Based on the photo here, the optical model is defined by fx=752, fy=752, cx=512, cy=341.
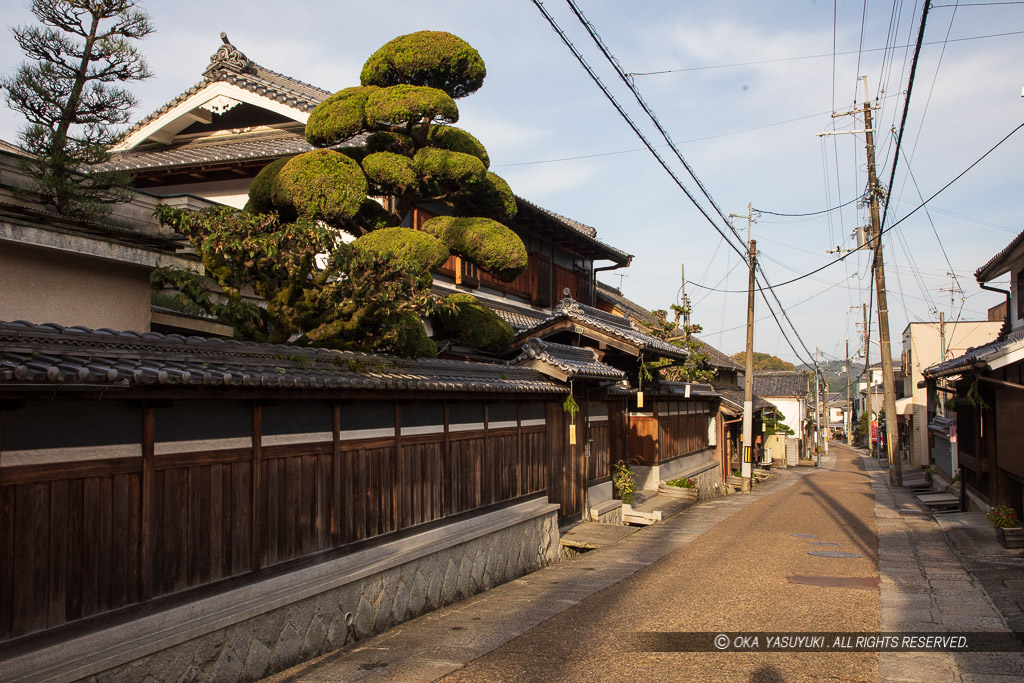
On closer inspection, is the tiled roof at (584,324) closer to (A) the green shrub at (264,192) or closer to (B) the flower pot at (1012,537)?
(A) the green shrub at (264,192)

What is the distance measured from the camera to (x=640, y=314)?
128ft

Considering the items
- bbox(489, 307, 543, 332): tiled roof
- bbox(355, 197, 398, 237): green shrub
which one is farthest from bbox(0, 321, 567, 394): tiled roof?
bbox(489, 307, 543, 332): tiled roof

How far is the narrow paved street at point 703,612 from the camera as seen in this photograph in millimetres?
8109

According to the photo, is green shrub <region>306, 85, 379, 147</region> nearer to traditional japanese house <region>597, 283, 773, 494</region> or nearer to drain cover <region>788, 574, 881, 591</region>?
drain cover <region>788, 574, 881, 591</region>

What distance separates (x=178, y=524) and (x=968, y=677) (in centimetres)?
807

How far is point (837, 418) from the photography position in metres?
139

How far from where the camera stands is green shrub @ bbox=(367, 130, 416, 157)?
14.1 meters

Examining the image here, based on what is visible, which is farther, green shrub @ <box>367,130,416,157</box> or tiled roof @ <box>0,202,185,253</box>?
green shrub @ <box>367,130,416,157</box>

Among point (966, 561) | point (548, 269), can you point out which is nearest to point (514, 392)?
point (966, 561)

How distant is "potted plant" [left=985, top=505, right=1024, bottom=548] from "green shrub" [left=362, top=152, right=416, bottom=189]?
1337 cm

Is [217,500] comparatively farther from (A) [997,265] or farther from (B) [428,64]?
(A) [997,265]

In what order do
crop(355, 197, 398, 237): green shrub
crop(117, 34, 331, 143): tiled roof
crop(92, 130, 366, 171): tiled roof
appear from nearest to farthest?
crop(355, 197, 398, 237): green shrub < crop(92, 130, 366, 171): tiled roof < crop(117, 34, 331, 143): tiled roof

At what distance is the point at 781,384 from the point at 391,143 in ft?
204

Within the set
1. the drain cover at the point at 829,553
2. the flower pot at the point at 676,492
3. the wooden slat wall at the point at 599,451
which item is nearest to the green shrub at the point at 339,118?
the wooden slat wall at the point at 599,451
